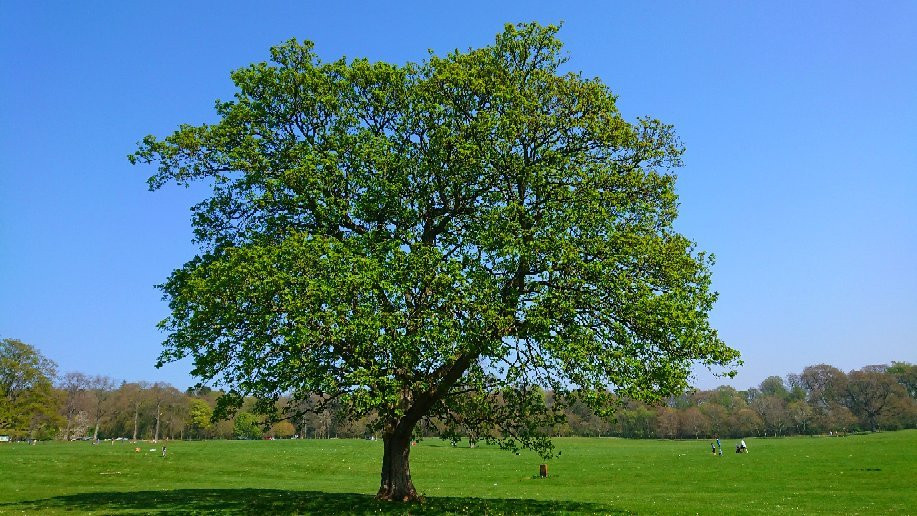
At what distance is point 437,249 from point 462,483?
37.3 meters

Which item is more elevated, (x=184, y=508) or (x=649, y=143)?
(x=649, y=143)

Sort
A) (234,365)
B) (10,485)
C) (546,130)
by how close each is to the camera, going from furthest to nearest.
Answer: (10,485) < (546,130) < (234,365)

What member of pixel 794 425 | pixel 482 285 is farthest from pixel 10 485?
pixel 794 425

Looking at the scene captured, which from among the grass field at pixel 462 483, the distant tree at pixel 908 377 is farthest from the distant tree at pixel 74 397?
the distant tree at pixel 908 377

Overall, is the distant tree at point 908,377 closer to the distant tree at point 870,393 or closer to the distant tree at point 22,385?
the distant tree at point 870,393

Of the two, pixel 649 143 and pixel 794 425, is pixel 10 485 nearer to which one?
pixel 649 143

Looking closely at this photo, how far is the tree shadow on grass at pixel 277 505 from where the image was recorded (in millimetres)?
25719

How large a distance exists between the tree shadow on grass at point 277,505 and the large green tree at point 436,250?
8.08ft

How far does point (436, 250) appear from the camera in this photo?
78.5ft

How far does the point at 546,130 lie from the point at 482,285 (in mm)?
8357

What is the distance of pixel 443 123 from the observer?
27.1m

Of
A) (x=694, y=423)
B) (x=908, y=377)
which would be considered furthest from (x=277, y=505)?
Result: (x=908, y=377)

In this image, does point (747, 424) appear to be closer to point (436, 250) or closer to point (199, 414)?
point (199, 414)

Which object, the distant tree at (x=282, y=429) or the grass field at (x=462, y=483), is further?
the distant tree at (x=282, y=429)
